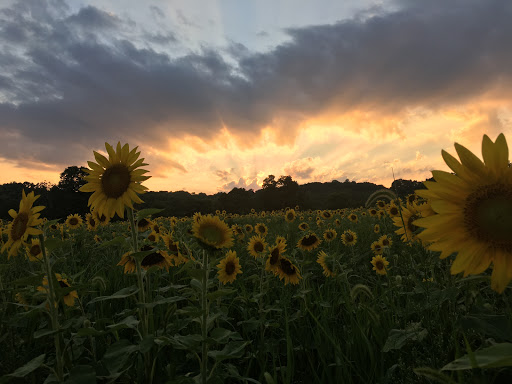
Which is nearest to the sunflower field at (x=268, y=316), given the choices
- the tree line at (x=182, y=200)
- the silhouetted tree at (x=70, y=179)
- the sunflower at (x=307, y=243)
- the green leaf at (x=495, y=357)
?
the green leaf at (x=495, y=357)

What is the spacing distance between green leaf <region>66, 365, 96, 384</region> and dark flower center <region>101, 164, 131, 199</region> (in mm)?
1301

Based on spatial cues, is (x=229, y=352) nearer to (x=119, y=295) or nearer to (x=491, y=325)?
(x=119, y=295)

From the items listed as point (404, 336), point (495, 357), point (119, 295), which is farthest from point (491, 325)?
point (119, 295)

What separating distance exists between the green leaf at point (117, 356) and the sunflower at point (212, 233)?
36.7 inches

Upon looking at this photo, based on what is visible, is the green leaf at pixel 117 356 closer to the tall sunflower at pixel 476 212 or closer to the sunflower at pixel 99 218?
the sunflower at pixel 99 218

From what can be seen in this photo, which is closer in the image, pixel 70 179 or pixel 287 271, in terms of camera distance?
pixel 287 271

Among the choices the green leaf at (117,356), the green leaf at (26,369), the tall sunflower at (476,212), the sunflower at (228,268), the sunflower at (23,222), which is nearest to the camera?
the tall sunflower at (476,212)

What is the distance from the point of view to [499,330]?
1398 mm

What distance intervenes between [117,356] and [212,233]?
1176 mm

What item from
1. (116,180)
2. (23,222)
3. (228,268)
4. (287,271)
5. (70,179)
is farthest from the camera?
(70,179)

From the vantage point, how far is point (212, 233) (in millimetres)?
2785

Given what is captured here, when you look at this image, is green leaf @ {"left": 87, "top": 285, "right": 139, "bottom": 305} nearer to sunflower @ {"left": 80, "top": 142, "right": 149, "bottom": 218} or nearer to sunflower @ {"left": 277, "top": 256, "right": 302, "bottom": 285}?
sunflower @ {"left": 80, "top": 142, "right": 149, "bottom": 218}

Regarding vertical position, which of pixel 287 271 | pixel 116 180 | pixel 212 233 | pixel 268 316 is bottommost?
pixel 268 316

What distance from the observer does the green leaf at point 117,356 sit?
186 cm
